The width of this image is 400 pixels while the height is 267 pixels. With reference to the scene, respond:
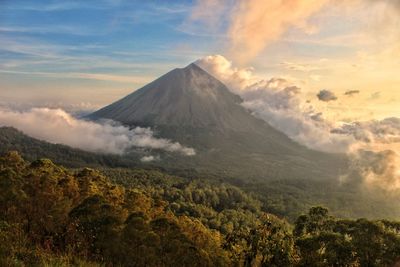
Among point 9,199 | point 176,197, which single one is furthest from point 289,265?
point 176,197

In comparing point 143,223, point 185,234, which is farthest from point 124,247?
point 185,234

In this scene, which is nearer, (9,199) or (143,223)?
(143,223)

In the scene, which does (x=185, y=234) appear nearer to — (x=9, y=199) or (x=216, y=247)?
(x=216, y=247)

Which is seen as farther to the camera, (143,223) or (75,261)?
(143,223)

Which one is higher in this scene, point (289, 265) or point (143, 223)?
point (143, 223)

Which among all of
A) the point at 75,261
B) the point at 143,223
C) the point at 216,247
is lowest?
the point at 216,247

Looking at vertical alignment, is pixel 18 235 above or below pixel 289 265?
above

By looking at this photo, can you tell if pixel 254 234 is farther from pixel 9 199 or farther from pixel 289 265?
pixel 9 199

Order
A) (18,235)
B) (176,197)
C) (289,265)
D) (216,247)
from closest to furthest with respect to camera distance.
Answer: (18,235) → (289,265) → (216,247) → (176,197)

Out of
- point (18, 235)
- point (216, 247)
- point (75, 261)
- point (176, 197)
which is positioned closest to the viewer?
point (75, 261)
